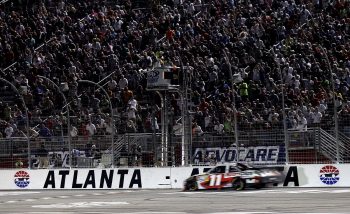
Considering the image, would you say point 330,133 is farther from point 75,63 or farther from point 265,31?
point 75,63

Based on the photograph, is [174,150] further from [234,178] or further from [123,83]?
[123,83]

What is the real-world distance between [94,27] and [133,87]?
22.4ft

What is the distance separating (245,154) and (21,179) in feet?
32.1

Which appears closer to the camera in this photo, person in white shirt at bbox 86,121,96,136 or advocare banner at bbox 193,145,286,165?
advocare banner at bbox 193,145,286,165

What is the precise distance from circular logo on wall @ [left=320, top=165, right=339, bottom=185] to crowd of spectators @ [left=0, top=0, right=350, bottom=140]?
174cm

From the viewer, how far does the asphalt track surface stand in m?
21.4

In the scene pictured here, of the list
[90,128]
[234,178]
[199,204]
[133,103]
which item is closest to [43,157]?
[90,128]

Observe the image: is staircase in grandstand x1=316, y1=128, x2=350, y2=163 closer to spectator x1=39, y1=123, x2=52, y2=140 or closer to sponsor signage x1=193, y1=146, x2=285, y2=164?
sponsor signage x1=193, y1=146, x2=285, y2=164

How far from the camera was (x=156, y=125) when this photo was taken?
35062 millimetres

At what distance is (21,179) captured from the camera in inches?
1490

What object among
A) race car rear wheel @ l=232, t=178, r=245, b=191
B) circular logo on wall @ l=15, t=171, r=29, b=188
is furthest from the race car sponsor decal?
race car rear wheel @ l=232, t=178, r=245, b=191

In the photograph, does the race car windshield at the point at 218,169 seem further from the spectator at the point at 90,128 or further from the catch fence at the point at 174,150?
the spectator at the point at 90,128

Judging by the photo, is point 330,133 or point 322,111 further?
point 322,111

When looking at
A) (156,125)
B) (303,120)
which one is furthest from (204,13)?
(303,120)
